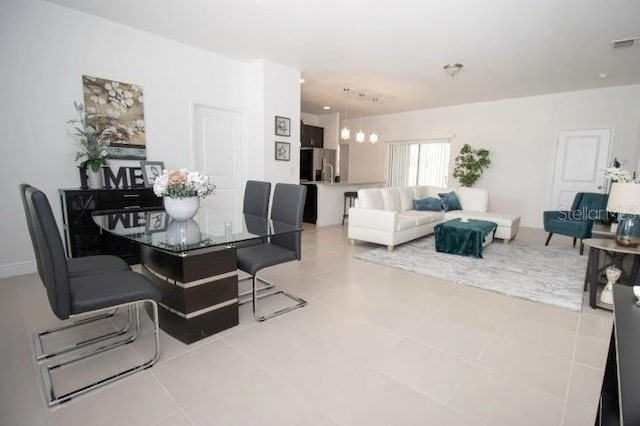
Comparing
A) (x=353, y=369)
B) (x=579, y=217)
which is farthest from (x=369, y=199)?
(x=579, y=217)

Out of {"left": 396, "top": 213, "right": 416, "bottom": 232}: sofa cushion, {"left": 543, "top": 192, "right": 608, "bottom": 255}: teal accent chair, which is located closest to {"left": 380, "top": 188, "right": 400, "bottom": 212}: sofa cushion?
{"left": 396, "top": 213, "right": 416, "bottom": 232}: sofa cushion

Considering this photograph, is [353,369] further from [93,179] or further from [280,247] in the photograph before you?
[93,179]

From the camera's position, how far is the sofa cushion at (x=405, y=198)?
18.3 feet

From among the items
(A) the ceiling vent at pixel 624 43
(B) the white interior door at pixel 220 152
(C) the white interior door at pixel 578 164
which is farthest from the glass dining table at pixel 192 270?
(C) the white interior door at pixel 578 164

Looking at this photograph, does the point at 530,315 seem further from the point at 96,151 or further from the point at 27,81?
the point at 27,81

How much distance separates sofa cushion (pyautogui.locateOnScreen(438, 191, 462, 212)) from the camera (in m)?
5.84

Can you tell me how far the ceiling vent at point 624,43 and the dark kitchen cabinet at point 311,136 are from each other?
5.83 meters

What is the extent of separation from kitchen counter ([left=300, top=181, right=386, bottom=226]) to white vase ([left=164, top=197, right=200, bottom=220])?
4.04 metres

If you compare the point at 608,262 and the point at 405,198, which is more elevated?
the point at 405,198

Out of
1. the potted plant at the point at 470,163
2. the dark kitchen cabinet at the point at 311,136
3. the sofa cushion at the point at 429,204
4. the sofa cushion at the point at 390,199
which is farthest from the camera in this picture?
the dark kitchen cabinet at the point at 311,136

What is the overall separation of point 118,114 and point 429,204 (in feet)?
16.1

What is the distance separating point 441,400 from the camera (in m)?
1.61

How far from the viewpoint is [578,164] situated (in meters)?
6.01

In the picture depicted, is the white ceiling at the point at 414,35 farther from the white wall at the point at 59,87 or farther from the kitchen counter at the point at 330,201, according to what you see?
the kitchen counter at the point at 330,201
